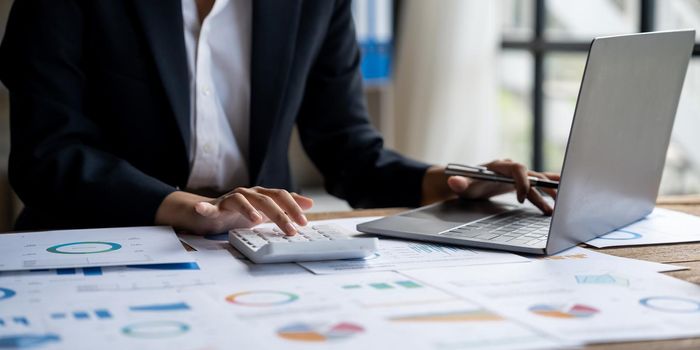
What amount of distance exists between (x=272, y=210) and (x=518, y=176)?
43cm

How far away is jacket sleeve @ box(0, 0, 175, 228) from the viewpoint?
4.68 ft

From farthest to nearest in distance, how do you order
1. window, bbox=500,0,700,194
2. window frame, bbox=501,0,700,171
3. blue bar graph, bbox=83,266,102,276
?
window frame, bbox=501,0,700,171 → window, bbox=500,0,700,194 → blue bar graph, bbox=83,266,102,276

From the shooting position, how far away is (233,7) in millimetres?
1753

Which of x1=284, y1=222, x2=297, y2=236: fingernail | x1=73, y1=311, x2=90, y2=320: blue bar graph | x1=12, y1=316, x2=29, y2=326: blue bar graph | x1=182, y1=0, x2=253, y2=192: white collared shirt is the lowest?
x1=73, y1=311, x2=90, y2=320: blue bar graph

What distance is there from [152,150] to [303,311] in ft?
2.82

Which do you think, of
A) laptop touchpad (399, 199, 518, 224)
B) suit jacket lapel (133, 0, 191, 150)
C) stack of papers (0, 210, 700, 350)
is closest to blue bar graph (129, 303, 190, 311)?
stack of papers (0, 210, 700, 350)

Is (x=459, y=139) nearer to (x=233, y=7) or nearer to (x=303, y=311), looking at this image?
(x=233, y=7)

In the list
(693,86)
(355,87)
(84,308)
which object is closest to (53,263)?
(84,308)

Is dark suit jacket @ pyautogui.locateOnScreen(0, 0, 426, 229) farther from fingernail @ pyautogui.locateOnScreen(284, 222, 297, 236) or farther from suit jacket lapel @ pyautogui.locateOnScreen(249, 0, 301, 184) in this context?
fingernail @ pyautogui.locateOnScreen(284, 222, 297, 236)

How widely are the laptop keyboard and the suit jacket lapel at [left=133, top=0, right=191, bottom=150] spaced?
1.86 ft

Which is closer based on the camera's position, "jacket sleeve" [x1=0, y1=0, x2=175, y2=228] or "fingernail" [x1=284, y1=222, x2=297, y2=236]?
"fingernail" [x1=284, y1=222, x2=297, y2=236]

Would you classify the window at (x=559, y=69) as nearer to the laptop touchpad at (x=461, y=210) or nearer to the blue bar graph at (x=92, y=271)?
the laptop touchpad at (x=461, y=210)

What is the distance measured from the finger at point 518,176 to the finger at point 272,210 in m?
0.40

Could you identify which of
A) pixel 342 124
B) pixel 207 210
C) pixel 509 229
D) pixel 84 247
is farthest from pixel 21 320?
pixel 342 124
